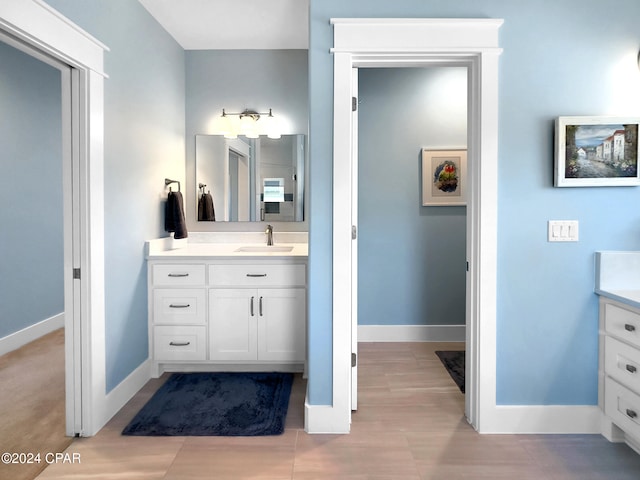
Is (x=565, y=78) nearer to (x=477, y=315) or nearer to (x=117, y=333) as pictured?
(x=477, y=315)

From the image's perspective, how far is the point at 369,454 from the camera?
6.51 ft

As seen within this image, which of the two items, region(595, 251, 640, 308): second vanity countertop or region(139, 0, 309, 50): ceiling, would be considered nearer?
region(595, 251, 640, 308): second vanity countertop

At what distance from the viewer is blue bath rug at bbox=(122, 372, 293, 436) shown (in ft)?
7.23

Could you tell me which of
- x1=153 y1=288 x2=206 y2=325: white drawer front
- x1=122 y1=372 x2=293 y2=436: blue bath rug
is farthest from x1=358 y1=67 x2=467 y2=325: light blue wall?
x1=153 y1=288 x2=206 y2=325: white drawer front

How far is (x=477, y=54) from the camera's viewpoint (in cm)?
209

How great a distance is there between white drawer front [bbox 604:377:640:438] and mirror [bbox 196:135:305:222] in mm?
2362

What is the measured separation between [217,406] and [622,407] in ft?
6.96

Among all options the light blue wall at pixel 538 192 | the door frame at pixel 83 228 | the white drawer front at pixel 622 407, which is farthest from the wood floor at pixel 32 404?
the white drawer front at pixel 622 407

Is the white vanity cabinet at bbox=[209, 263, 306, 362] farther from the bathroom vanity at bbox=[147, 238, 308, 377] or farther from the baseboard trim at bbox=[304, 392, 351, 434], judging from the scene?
the baseboard trim at bbox=[304, 392, 351, 434]

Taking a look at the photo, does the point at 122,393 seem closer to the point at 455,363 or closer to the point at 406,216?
the point at 455,363

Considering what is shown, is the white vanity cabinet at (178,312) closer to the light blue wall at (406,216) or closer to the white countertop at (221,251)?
the white countertop at (221,251)

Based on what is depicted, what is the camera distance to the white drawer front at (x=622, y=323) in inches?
73.7

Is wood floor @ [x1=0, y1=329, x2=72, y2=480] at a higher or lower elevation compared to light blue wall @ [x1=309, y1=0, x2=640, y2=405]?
lower

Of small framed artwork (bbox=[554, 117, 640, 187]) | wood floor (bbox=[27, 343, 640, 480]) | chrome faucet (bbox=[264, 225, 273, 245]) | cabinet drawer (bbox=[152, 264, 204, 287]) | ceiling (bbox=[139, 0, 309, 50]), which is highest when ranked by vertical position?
ceiling (bbox=[139, 0, 309, 50])
